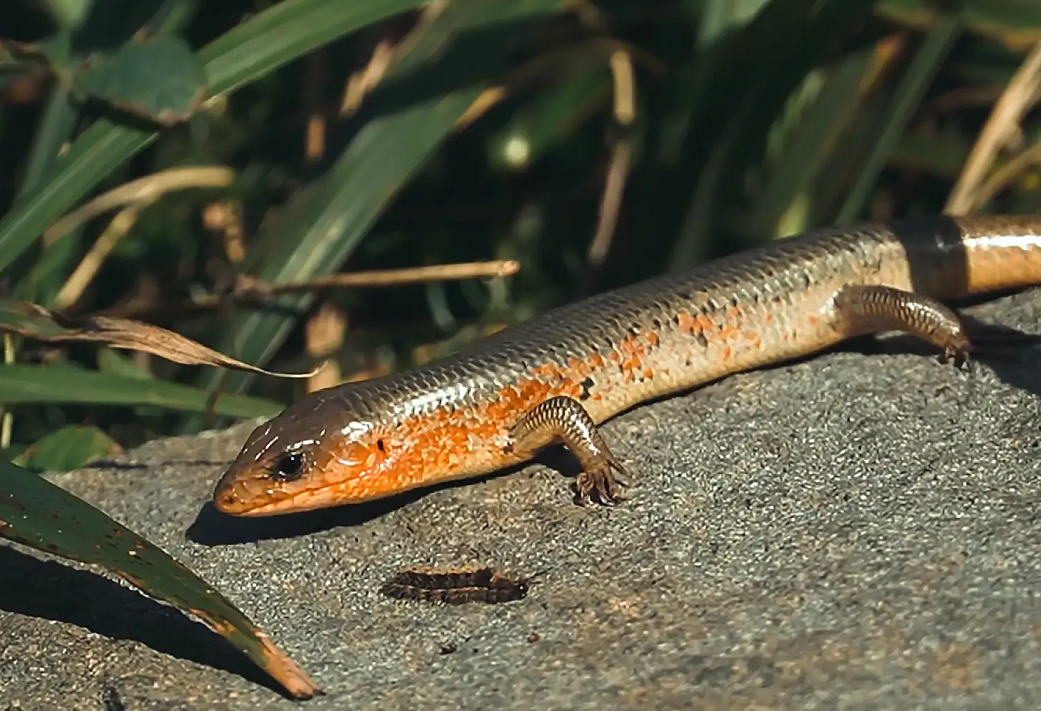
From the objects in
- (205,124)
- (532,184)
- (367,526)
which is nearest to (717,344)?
(367,526)

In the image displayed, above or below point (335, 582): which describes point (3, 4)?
above

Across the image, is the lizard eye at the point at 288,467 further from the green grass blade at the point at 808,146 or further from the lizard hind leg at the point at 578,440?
the green grass blade at the point at 808,146

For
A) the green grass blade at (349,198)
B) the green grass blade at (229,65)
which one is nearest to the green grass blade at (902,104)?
the green grass blade at (349,198)

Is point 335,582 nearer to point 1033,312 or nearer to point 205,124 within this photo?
point 1033,312

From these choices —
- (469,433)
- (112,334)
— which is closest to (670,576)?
(469,433)

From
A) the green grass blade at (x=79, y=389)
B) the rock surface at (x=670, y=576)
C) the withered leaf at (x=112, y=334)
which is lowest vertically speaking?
the rock surface at (x=670, y=576)

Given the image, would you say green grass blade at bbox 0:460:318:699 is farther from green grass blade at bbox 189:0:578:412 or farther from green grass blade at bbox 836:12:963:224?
green grass blade at bbox 836:12:963:224

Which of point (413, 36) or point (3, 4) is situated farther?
point (3, 4)
